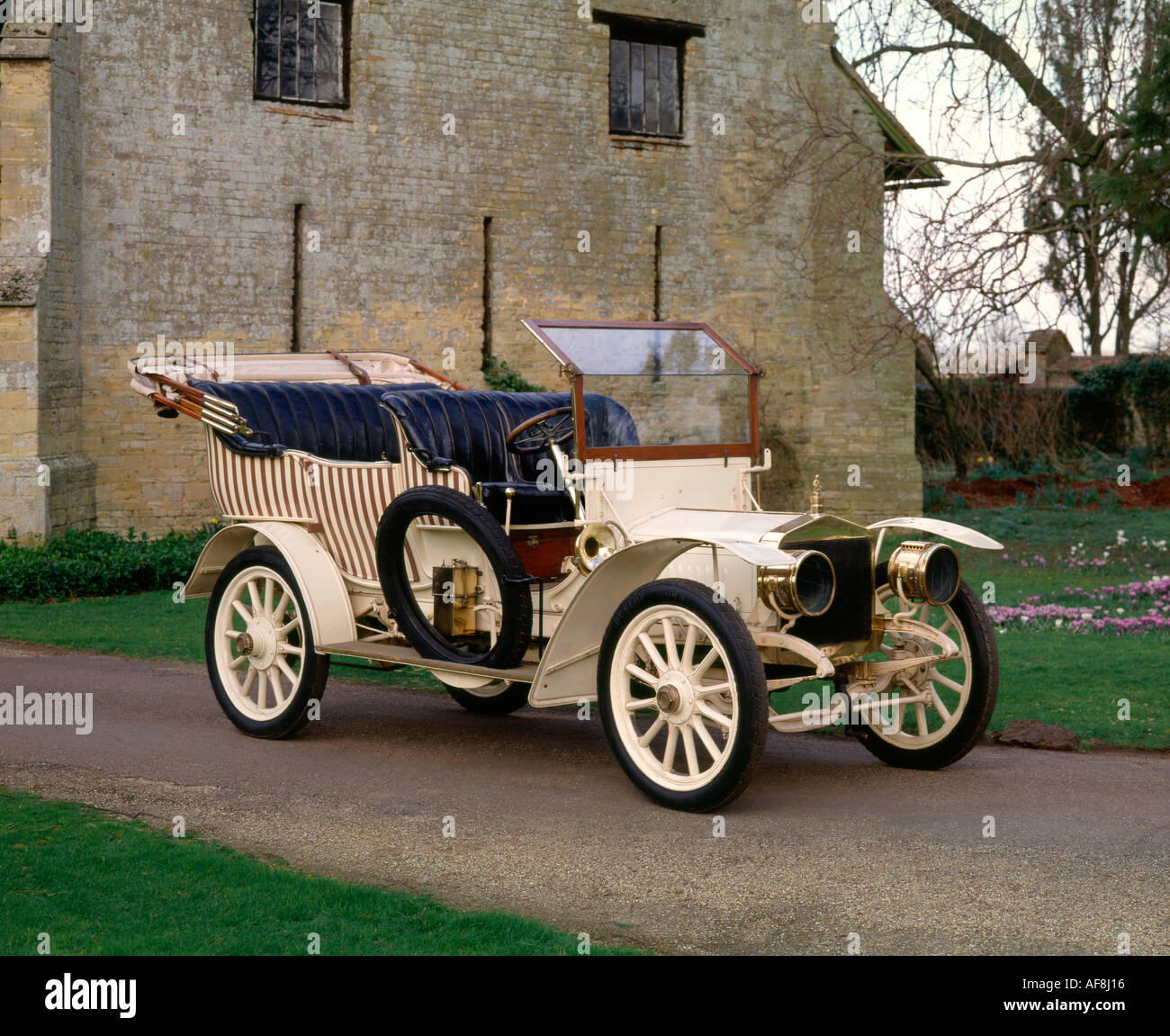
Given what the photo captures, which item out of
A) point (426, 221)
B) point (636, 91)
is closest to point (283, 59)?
point (426, 221)

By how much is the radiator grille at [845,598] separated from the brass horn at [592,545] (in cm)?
86

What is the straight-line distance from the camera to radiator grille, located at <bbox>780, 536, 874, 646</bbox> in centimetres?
633

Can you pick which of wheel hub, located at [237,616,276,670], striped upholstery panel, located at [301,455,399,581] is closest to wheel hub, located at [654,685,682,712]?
striped upholstery panel, located at [301,455,399,581]

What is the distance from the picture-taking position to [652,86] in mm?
21172

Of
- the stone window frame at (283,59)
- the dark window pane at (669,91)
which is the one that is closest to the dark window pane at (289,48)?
the stone window frame at (283,59)

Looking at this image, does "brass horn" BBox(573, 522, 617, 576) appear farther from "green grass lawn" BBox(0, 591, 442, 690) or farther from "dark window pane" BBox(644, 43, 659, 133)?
"dark window pane" BBox(644, 43, 659, 133)

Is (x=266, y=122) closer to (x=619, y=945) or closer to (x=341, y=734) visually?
(x=341, y=734)

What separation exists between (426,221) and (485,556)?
13.3 meters

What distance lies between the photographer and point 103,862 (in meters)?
5.18

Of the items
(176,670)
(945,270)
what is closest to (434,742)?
(176,670)

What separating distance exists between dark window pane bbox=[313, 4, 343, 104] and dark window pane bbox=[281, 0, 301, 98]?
12.3 inches

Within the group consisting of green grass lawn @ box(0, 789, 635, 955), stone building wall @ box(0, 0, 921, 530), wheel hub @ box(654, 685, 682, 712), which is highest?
stone building wall @ box(0, 0, 921, 530)

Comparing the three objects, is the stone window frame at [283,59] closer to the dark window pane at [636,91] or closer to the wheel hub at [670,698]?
the dark window pane at [636,91]

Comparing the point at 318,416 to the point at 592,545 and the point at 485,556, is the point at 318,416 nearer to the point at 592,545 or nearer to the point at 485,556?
the point at 485,556
